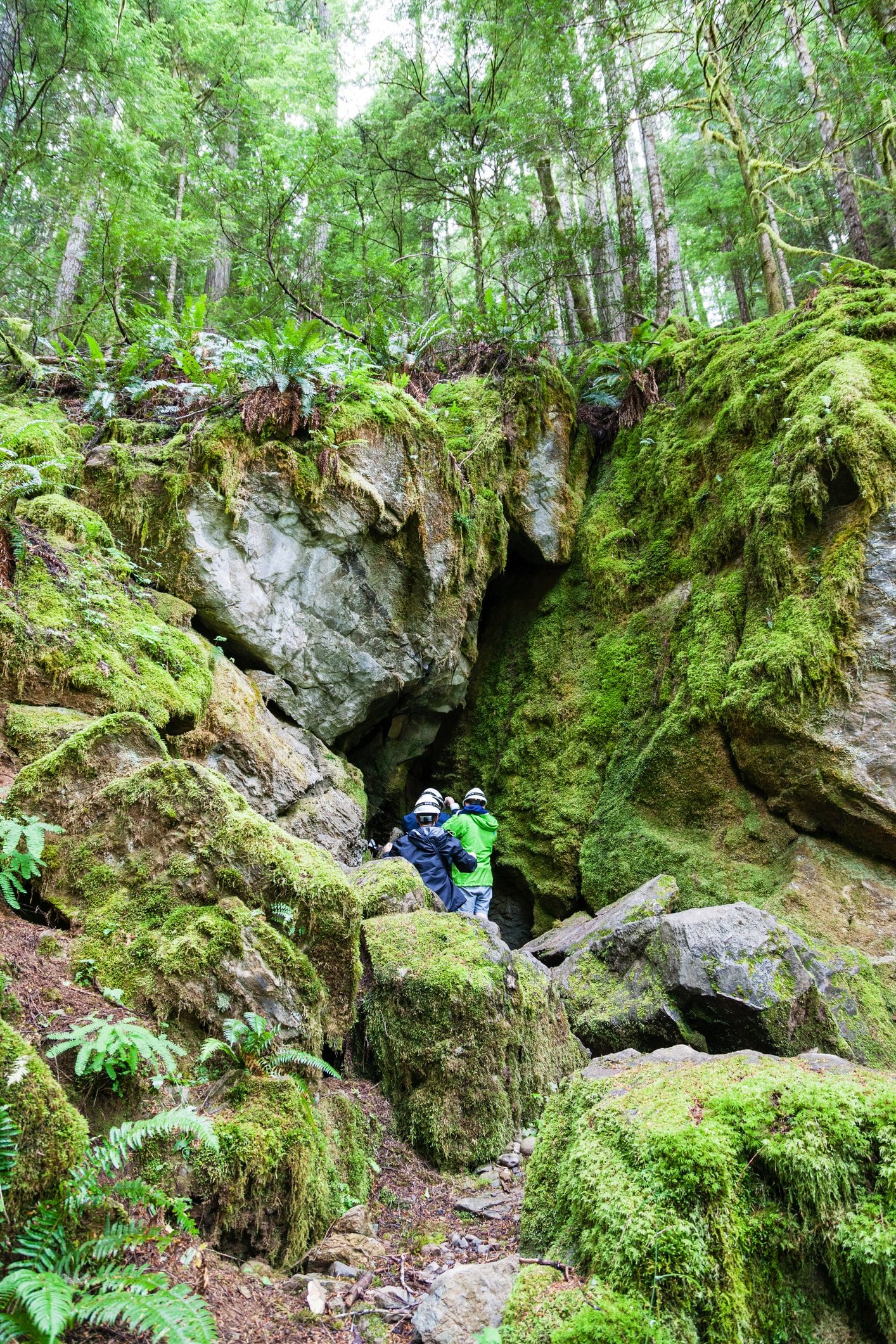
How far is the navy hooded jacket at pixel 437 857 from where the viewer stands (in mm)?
8133

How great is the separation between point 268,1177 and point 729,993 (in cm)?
386

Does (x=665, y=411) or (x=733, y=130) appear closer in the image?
(x=733, y=130)

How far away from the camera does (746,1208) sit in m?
2.39

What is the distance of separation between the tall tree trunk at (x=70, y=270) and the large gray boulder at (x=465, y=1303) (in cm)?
1335

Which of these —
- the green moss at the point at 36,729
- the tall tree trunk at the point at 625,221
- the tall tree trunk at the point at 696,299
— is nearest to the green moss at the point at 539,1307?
the green moss at the point at 36,729

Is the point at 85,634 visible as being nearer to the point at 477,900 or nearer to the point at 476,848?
the point at 476,848

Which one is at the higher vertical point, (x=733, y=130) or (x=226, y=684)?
(x=733, y=130)

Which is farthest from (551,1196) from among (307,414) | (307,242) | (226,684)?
(307,242)

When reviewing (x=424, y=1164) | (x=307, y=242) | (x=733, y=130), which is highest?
(x=307, y=242)

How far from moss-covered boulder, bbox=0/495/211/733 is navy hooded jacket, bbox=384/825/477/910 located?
3.09m

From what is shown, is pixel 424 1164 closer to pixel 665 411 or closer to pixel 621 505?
pixel 621 505

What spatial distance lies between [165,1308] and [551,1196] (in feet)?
5.43

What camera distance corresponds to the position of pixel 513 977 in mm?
4953

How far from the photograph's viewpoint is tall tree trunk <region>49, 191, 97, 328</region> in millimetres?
12055
